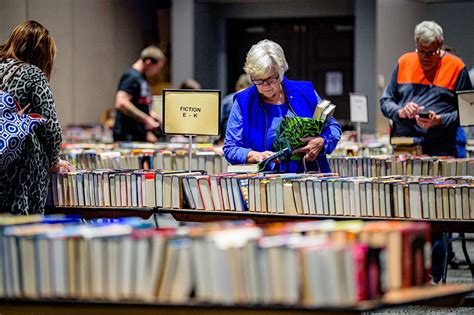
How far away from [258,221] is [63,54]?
930cm

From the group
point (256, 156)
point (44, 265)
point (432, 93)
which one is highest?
point (432, 93)

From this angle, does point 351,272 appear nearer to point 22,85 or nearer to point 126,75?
point 22,85

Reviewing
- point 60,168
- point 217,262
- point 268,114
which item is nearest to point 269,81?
point 268,114

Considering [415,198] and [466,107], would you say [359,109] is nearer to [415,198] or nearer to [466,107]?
[466,107]

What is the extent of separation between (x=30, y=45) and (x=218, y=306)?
2.43 meters

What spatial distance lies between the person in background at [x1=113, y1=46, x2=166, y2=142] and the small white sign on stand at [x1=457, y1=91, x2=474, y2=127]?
3.87 m

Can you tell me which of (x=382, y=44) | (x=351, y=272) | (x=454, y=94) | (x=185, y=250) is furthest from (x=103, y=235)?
(x=382, y=44)

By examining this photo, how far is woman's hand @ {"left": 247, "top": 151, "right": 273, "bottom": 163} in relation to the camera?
217 inches

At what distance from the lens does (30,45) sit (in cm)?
518

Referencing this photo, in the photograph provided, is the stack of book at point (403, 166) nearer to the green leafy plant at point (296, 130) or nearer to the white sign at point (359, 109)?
the green leafy plant at point (296, 130)

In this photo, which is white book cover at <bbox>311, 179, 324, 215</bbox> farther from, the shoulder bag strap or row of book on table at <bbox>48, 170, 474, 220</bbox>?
the shoulder bag strap

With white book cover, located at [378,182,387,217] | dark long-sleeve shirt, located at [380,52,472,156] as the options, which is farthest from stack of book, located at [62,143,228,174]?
white book cover, located at [378,182,387,217]

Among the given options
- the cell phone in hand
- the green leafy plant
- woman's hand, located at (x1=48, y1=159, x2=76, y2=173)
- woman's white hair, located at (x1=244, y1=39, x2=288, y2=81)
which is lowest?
woman's hand, located at (x1=48, y1=159, x2=76, y2=173)

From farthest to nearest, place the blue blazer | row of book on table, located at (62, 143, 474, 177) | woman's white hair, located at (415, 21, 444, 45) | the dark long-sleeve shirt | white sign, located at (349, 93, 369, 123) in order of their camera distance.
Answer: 1. white sign, located at (349, 93, 369, 123)
2. the dark long-sleeve shirt
3. woman's white hair, located at (415, 21, 444, 45)
4. row of book on table, located at (62, 143, 474, 177)
5. the blue blazer
